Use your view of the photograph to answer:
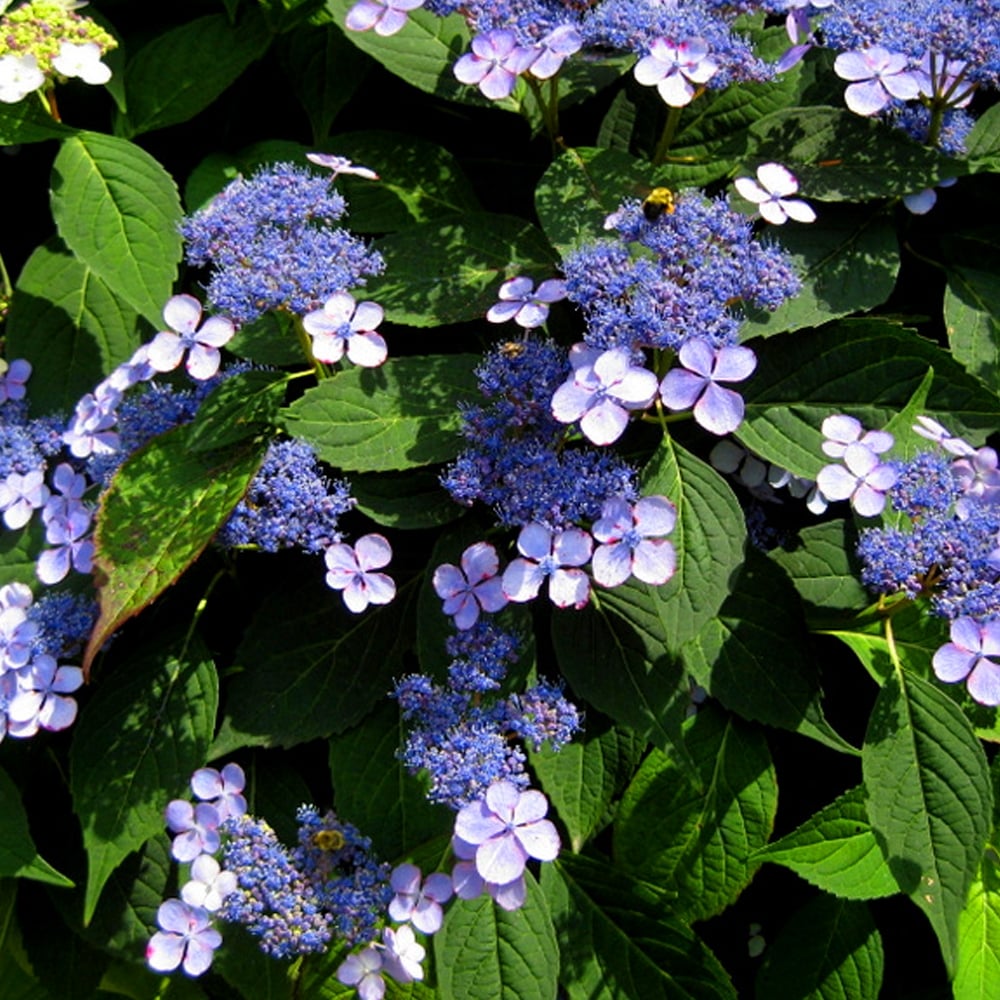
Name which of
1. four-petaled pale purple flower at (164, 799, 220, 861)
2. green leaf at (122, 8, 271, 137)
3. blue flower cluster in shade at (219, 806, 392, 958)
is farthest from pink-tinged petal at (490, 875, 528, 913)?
green leaf at (122, 8, 271, 137)

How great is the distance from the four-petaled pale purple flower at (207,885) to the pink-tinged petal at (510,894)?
0.32m

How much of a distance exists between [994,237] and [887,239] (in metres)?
0.22

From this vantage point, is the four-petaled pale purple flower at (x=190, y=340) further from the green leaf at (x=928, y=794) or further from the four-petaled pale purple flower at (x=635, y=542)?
the green leaf at (x=928, y=794)

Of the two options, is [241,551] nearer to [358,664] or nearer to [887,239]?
[358,664]

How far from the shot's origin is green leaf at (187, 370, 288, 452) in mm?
1659

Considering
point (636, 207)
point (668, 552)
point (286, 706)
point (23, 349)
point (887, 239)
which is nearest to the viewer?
point (668, 552)

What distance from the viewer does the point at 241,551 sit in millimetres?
1972

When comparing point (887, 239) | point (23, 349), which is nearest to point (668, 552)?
point (887, 239)

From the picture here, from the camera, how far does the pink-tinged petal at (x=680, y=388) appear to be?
4.91 feet

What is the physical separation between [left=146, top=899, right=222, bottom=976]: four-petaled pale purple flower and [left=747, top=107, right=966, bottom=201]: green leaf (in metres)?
1.25

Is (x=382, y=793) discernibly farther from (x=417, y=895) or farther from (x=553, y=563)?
(x=553, y=563)

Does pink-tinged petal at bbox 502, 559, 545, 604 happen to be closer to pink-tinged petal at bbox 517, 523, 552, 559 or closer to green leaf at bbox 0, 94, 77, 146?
pink-tinged petal at bbox 517, 523, 552, 559

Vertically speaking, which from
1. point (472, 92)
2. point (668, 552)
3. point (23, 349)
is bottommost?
point (23, 349)

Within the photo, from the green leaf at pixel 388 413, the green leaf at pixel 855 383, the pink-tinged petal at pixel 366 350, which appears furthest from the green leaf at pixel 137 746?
the green leaf at pixel 855 383
